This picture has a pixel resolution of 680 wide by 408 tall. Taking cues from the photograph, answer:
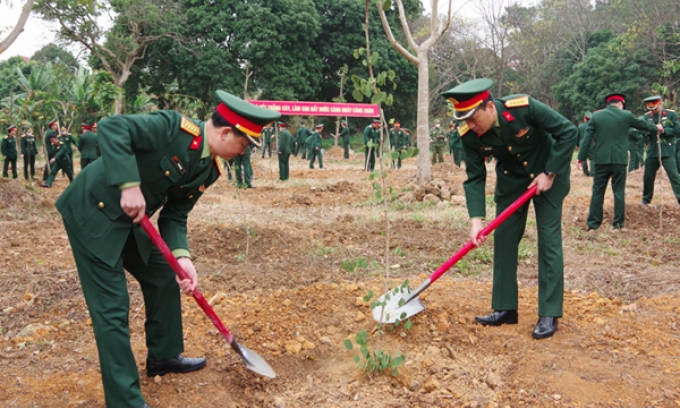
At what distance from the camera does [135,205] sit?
2.45m

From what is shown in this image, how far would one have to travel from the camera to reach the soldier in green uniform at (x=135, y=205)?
250 centimetres

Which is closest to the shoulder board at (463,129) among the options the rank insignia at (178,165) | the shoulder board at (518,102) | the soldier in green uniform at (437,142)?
the shoulder board at (518,102)

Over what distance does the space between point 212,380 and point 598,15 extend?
36205 millimetres

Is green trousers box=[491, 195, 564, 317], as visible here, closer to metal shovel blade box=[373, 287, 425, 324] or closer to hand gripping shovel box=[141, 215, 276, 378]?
metal shovel blade box=[373, 287, 425, 324]

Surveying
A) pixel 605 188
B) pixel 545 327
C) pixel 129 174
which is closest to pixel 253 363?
pixel 129 174

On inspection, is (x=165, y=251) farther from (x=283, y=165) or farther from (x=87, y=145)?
(x=283, y=165)

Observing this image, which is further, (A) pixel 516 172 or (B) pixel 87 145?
(B) pixel 87 145

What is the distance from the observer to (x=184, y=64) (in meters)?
29.1

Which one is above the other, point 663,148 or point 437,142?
point 663,148

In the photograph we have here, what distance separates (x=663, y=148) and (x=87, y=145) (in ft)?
40.7

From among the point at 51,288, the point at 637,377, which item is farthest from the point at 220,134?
the point at 51,288

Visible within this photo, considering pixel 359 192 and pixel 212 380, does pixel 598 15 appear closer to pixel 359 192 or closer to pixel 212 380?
pixel 359 192

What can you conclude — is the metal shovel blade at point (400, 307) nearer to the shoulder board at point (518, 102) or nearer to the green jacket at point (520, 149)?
the green jacket at point (520, 149)

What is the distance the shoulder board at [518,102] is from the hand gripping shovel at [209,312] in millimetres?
2177
